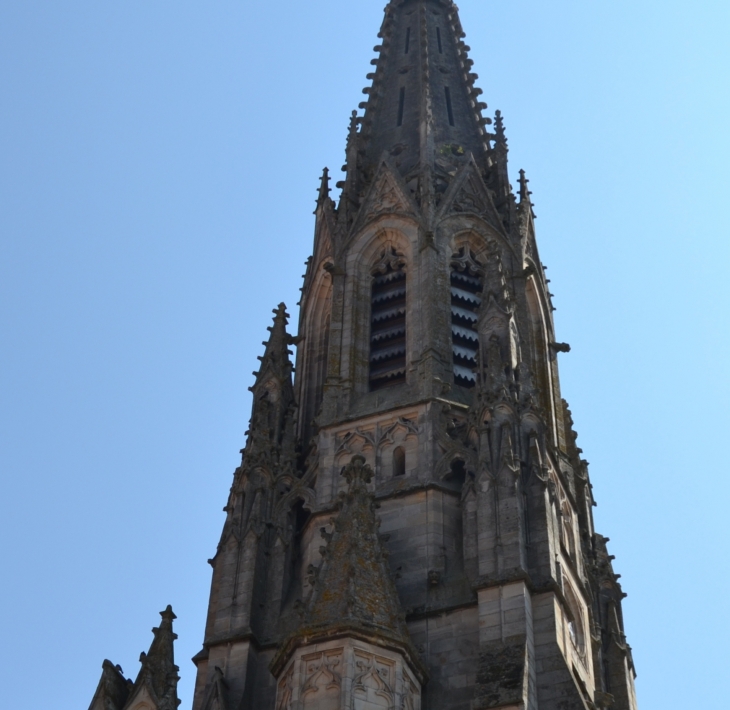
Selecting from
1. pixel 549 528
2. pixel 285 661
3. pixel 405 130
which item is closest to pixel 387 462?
pixel 549 528

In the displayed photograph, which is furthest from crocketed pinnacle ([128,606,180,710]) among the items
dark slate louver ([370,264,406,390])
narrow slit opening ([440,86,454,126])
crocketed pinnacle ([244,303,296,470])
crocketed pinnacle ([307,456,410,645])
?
narrow slit opening ([440,86,454,126])

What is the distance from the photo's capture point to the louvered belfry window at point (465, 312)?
118 ft

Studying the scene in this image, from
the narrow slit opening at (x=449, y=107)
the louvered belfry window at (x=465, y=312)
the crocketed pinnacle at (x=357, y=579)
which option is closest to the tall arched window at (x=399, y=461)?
the crocketed pinnacle at (x=357, y=579)

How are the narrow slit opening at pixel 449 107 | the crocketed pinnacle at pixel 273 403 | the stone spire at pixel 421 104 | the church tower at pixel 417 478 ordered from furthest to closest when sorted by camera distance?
1. the narrow slit opening at pixel 449 107
2. the stone spire at pixel 421 104
3. the crocketed pinnacle at pixel 273 403
4. the church tower at pixel 417 478

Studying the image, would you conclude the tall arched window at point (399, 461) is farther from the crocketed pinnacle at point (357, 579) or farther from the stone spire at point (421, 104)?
the stone spire at point (421, 104)

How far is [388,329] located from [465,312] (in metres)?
1.80

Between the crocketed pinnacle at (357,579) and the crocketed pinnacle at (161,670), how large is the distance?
9.97 ft

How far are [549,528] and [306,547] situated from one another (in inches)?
205

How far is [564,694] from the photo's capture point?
27703 mm

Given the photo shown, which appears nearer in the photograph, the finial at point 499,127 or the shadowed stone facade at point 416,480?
the shadowed stone facade at point 416,480

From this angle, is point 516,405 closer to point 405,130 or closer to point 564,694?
point 564,694

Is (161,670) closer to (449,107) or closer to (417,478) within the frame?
(417,478)

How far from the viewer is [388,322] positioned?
37.9 metres

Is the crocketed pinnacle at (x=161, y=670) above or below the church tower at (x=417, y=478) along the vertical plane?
below
